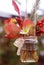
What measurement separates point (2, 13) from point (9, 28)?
748mm

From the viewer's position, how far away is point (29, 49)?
3.89 ft

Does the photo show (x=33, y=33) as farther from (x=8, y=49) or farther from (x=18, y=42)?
(x=8, y=49)

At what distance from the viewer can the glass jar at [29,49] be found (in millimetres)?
1179

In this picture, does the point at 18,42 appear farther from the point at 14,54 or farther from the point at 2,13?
the point at 2,13

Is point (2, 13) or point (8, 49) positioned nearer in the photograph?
point (8, 49)

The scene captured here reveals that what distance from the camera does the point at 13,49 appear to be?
176 centimetres

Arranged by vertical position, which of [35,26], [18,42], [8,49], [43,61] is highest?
[35,26]

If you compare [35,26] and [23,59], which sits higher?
[35,26]

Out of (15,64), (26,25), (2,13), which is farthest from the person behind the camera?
(2,13)

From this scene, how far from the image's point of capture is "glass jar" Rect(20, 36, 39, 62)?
1179 millimetres

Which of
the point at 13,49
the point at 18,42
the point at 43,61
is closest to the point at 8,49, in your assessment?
the point at 13,49

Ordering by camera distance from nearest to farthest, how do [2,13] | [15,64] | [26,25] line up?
[26,25]
[15,64]
[2,13]

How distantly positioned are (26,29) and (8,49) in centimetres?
65

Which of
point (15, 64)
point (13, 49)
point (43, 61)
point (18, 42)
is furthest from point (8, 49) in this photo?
point (18, 42)
